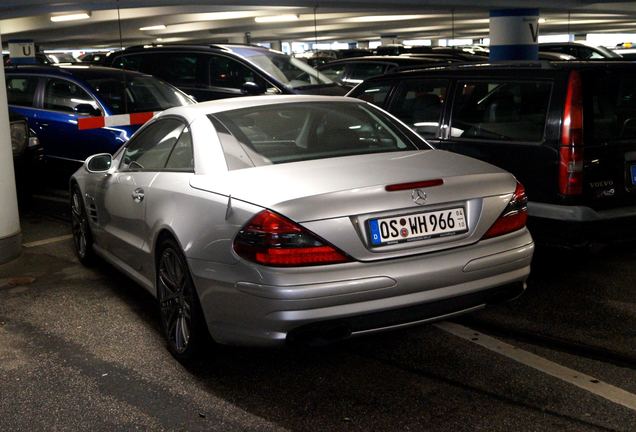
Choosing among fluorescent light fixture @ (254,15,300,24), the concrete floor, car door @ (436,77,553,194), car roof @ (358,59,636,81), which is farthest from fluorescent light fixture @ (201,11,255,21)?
the concrete floor

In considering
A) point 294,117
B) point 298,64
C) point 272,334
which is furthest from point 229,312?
point 298,64

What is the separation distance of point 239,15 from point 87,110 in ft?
54.6

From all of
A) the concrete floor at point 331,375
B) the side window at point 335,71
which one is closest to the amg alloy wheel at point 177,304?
the concrete floor at point 331,375

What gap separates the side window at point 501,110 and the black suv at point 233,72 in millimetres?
5802

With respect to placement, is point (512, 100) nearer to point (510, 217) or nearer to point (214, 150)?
point (510, 217)

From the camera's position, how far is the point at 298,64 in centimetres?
1288

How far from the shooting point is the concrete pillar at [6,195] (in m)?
6.46

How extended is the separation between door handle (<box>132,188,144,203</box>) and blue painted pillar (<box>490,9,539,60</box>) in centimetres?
1528

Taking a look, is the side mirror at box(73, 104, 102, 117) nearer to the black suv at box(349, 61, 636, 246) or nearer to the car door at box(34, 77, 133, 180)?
the car door at box(34, 77, 133, 180)

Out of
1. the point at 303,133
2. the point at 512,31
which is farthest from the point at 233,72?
the point at 512,31

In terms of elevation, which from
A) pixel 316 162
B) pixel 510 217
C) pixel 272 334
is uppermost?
pixel 316 162

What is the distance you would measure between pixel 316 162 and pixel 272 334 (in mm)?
999

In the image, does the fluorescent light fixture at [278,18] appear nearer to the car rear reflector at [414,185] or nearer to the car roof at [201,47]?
the car roof at [201,47]

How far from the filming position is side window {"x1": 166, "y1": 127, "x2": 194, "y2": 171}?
177 inches
